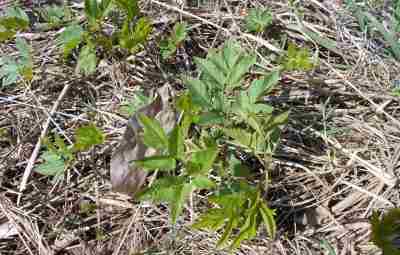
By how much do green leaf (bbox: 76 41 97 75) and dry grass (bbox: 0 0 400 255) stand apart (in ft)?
0.10

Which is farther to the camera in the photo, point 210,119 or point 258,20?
point 258,20

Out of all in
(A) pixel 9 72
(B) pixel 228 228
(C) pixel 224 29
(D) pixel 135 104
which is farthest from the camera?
(C) pixel 224 29

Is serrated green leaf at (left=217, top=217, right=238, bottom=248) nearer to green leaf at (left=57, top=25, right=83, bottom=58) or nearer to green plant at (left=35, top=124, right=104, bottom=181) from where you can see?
green plant at (left=35, top=124, right=104, bottom=181)

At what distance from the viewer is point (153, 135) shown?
1559 mm

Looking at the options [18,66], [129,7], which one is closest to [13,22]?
[18,66]

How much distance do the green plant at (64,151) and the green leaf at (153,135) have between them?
235 millimetres

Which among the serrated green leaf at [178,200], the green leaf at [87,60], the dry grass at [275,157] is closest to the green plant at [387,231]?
the dry grass at [275,157]

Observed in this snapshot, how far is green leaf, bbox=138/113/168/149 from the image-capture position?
155cm

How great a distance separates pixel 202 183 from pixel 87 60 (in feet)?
2.20

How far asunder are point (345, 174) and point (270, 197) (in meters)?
0.22

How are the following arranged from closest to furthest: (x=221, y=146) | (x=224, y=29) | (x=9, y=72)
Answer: (x=221, y=146)
(x=9, y=72)
(x=224, y=29)

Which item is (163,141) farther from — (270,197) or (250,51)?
(250,51)

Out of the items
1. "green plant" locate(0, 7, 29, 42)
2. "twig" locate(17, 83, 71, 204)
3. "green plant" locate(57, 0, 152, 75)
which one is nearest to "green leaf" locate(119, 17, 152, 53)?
"green plant" locate(57, 0, 152, 75)

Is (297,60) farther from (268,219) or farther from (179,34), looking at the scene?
(268,219)
